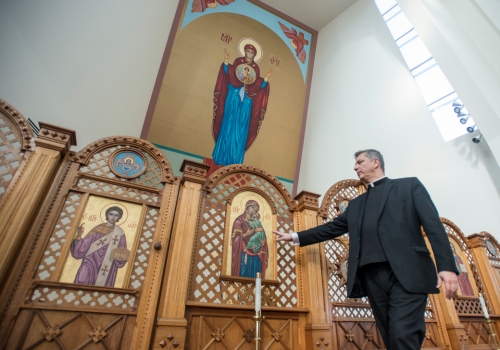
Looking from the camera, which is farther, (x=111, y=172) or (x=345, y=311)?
(x=345, y=311)

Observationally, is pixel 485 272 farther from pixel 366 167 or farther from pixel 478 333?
pixel 366 167

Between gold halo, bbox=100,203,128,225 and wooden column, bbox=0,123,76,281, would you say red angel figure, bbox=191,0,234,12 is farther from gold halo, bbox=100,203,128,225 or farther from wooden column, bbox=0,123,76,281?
gold halo, bbox=100,203,128,225

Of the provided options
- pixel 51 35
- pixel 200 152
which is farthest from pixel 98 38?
pixel 200 152

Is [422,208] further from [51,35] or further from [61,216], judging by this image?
[51,35]

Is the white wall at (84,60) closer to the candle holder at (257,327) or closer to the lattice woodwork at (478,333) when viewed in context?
the candle holder at (257,327)

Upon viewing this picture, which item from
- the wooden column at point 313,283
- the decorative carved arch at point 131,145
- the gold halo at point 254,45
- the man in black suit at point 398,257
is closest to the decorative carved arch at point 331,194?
the wooden column at point 313,283

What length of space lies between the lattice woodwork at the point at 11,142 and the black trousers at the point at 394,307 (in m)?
2.37

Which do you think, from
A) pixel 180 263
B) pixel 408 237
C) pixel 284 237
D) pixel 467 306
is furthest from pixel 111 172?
pixel 467 306

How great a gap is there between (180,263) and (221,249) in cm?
37

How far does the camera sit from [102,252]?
6.55 ft

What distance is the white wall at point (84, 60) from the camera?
4242 mm

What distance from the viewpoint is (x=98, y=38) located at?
201 inches

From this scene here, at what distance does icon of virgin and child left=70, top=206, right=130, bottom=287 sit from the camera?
75.2 inches

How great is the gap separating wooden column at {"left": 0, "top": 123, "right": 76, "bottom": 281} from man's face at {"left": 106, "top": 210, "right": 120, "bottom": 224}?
0.43m
